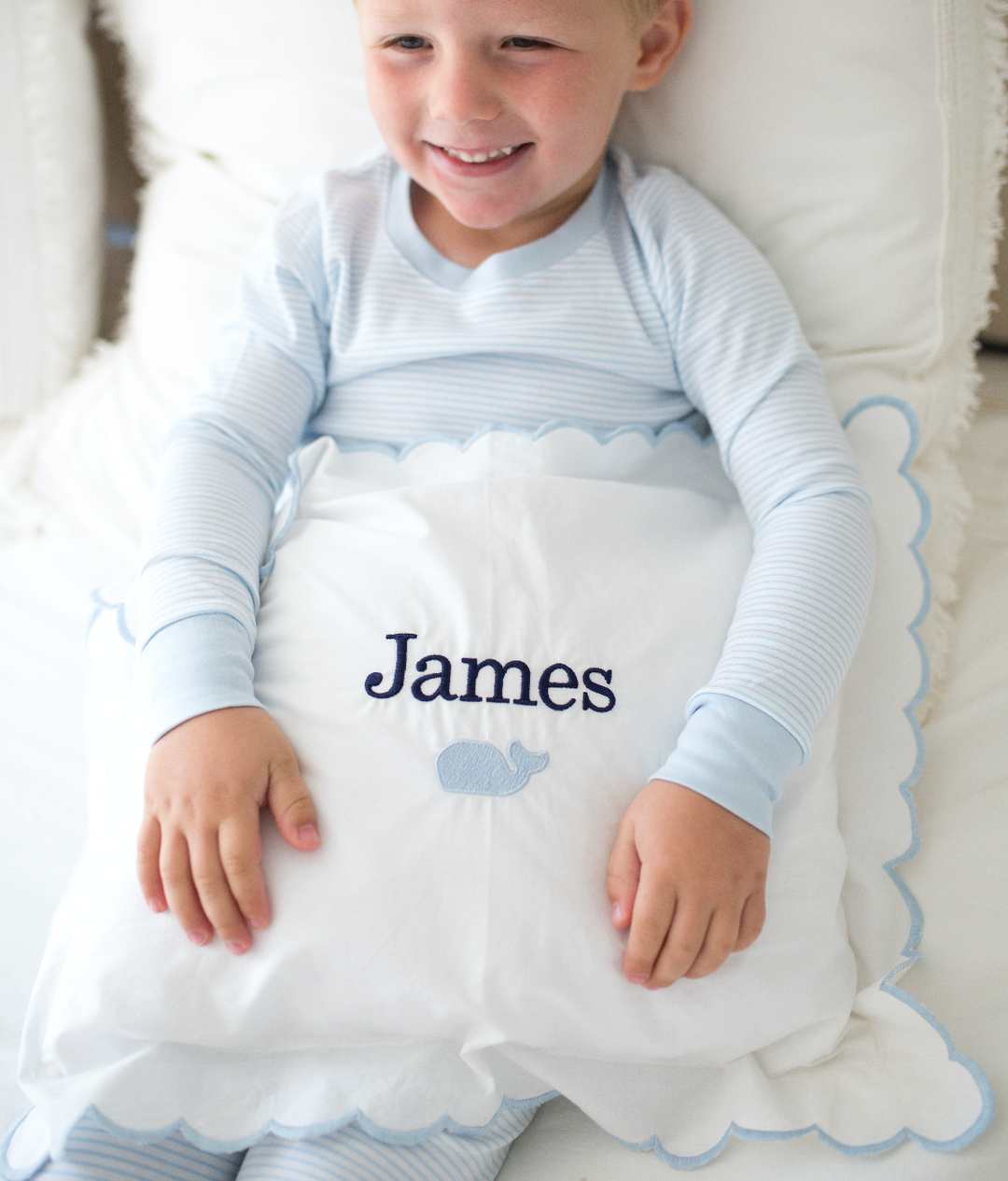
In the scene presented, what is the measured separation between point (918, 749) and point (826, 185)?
0.47 metres

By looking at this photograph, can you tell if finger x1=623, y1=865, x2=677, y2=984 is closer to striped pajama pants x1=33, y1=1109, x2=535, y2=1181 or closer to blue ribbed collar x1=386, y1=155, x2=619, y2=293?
striped pajama pants x1=33, y1=1109, x2=535, y2=1181

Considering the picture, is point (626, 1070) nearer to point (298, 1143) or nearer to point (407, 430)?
point (298, 1143)

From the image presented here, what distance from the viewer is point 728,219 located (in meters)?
0.90

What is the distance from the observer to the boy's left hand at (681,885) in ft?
2.01

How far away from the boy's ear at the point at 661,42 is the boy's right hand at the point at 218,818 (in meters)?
0.59

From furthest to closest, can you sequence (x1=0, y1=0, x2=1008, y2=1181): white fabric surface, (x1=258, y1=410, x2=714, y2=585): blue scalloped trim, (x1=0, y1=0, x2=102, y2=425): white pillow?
(x1=0, y1=0, x2=102, y2=425): white pillow
(x1=258, y1=410, x2=714, y2=585): blue scalloped trim
(x1=0, y1=0, x2=1008, y2=1181): white fabric surface

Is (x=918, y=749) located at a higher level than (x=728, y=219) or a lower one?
lower

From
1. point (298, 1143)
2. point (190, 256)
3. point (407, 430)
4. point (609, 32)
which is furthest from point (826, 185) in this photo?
point (298, 1143)

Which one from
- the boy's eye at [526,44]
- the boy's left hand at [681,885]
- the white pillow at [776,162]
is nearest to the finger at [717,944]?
the boy's left hand at [681,885]

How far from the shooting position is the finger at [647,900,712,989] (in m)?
0.61

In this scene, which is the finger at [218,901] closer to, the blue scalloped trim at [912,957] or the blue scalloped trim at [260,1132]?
the blue scalloped trim at [260,1132]

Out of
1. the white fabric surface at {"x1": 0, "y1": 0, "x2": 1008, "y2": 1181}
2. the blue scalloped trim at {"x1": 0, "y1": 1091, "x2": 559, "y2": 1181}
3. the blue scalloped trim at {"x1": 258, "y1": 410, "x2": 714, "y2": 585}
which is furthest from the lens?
the blue scalloped trim at {"x1": 258, "y1": 410, "x2": 714, "y2": 585}

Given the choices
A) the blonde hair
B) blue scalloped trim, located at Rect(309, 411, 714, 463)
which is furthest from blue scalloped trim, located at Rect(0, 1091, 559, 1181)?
the blonde hair

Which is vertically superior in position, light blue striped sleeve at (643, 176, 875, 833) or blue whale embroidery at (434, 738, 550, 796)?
light blue striped sleeve at (643, 176, 875, 833)
